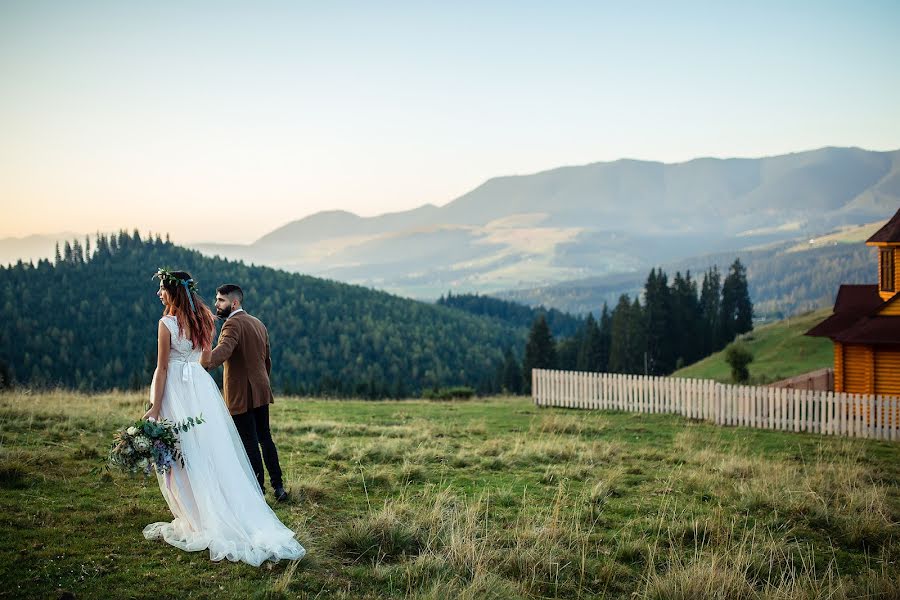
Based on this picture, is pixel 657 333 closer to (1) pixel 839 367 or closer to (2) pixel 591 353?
(2) pixel 591 353

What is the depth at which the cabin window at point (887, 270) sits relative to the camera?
2070 cm

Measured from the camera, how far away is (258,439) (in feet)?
24.3

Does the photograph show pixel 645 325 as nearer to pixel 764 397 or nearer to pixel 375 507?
pixel 764 397

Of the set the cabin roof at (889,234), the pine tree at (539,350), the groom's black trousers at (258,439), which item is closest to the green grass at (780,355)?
the cabin roof at (889,234)

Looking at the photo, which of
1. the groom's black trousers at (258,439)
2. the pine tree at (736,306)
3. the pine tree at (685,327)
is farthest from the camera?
→ the pine tree at (736,306)

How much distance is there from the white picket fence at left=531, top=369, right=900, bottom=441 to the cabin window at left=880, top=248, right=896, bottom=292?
5.44 meters

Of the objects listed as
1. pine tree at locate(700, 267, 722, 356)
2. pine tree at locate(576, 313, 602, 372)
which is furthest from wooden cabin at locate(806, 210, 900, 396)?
Result: pine tree at locate(576, 313, 602, 372)

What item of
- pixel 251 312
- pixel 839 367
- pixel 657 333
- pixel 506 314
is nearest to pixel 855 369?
pixel 839 367

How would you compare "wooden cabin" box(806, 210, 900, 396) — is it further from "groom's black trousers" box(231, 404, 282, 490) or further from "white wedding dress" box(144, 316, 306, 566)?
"white wedding dress" box(144, 316, 306, 566)

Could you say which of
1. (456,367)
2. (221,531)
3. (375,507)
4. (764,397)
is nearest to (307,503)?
(375,507)

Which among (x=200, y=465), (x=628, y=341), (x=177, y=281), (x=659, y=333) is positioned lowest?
(x=628, y=341)

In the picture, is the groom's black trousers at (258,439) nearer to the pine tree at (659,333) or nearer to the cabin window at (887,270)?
the cabin window at (887,270)

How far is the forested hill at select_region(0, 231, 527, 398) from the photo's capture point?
341 ft

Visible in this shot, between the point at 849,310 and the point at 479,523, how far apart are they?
19.4 meters
